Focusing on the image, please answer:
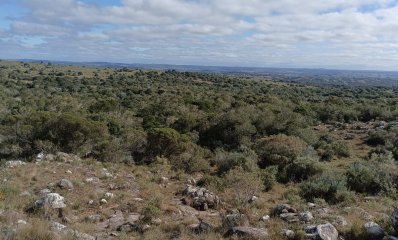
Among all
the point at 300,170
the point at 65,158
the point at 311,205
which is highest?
the point at 311,205

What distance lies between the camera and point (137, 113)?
38062 mm

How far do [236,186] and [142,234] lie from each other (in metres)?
3.66

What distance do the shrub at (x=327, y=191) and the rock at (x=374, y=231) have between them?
3884 millimetres

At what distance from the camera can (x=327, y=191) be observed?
1212 cm

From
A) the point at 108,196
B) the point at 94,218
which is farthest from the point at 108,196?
the point at 94,218

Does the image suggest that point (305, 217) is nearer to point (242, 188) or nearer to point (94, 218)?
point (242, 188)

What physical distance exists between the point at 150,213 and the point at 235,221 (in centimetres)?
215

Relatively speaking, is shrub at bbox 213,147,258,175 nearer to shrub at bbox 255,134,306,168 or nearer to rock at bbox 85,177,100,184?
shrub at bbox 255,134,306,168

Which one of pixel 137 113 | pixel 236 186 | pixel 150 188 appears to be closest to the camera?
pixel 236 186

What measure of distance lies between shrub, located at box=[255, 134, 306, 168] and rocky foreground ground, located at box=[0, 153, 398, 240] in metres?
5.94

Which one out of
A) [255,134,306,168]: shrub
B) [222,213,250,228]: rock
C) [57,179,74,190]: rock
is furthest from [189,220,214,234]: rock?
[255,134,306,168]: shrub

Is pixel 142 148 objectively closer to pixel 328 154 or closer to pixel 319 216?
pixel 328 154

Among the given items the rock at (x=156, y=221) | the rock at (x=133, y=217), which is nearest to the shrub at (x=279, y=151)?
the rock at (x=133, y=217)

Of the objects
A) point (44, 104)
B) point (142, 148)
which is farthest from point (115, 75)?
point (142, 148)
